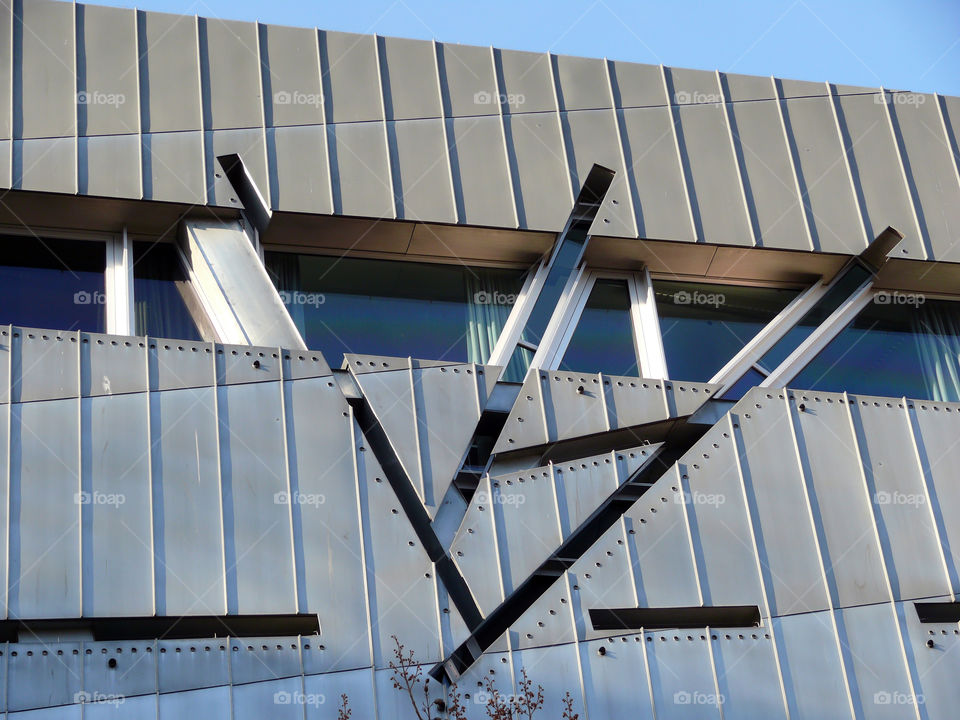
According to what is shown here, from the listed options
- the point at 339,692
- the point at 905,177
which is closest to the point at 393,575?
the point at 339,692

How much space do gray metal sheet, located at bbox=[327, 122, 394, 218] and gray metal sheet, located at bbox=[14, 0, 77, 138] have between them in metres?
2.00

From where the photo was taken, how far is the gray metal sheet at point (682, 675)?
338 inches

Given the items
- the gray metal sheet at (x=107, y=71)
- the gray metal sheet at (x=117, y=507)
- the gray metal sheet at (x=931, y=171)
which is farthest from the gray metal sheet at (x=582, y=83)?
the gray metal sheet at (x=117, y=507)

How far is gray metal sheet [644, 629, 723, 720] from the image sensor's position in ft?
28.2

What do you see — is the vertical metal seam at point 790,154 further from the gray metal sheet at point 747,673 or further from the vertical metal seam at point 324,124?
the vertical metal seam at point 324,124

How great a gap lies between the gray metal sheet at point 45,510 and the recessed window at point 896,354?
5944mm

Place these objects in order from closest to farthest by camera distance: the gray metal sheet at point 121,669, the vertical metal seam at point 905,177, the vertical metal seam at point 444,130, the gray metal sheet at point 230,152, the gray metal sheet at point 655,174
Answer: the gray metal sheet at point 121,669
the gray metal sheet at point 230,152
the vertical metal seam at point 444,130
the gray metal sheet at point 655,174
the vertical metal seam at point 905,177

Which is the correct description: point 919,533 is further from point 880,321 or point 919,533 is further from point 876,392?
point 880,321

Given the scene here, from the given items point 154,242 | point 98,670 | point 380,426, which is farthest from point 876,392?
point 98,670

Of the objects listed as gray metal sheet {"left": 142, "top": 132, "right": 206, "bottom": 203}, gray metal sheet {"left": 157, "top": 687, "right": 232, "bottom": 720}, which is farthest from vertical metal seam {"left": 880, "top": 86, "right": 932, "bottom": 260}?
gray metal sheet {"left": 157, "top": 687, "right": 232, "bottom": 720}

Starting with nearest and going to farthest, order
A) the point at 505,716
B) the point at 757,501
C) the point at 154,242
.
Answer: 1. the point at 505,716
2. the point at 757,501
3. the point at 154,242

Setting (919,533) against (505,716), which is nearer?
(505,716)

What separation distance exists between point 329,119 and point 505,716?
16.9 feet

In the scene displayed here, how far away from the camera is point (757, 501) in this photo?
959 cm
